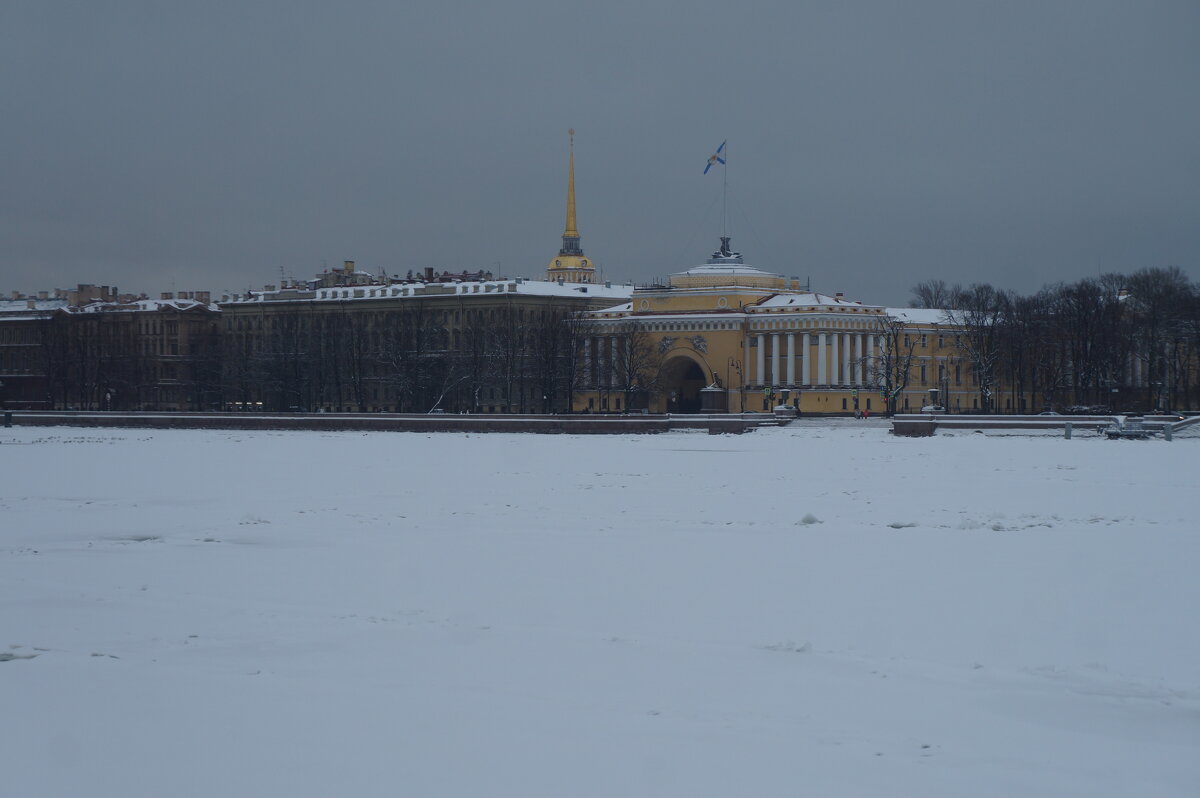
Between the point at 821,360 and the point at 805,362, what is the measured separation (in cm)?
89


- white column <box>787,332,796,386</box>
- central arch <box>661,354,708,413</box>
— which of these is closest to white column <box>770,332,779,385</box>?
white column <box>787,332,796,386</box>

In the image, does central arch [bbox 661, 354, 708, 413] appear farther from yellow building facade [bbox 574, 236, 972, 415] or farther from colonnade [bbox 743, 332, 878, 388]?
colonnade [bbox 743, 332, 878, 388]

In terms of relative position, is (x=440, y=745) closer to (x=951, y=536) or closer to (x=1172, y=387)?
(x=951, y=536)

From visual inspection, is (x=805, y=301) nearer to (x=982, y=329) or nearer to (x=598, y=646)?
(x=982, y=329)

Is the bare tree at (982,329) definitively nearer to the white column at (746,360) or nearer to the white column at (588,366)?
the white column at (746,360)

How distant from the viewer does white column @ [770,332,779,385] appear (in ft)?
253

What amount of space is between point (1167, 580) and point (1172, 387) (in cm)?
6188

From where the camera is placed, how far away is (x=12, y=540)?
1848cm

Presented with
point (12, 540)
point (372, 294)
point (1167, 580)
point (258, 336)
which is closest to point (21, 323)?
point (258, 336)

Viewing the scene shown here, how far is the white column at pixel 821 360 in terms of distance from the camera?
7562 centimetres

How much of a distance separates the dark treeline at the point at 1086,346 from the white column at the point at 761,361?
9851mm

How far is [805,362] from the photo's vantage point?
76.2 meters

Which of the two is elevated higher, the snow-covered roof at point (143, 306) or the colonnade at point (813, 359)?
the snow-covered roof at point (143, 306)

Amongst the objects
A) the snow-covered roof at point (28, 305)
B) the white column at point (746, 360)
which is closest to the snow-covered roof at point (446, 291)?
the white column at point (746, 360)
